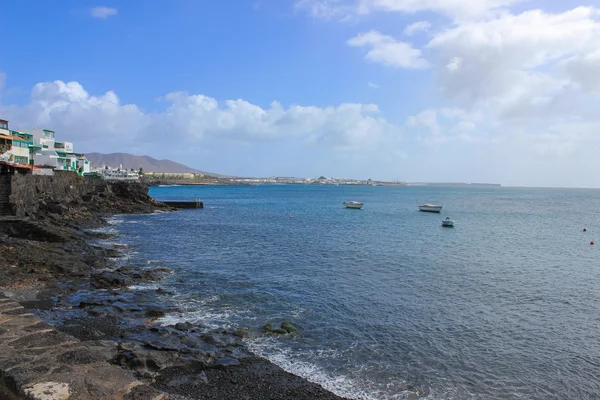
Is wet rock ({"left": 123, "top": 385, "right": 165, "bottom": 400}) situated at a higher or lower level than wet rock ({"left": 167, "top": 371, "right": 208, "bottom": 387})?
higher

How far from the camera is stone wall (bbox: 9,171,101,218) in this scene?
3816 centimetres

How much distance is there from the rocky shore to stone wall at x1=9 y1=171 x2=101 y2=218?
816 centimetres

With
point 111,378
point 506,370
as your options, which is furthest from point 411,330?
point 111,378

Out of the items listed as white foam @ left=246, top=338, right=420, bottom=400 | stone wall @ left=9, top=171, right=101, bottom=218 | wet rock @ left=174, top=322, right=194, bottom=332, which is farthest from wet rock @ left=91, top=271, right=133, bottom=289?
stone wall @ left=9, top=171, right=101, bottom=218

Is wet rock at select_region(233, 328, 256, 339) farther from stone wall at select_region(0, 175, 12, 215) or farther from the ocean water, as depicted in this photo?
stone wall at select_region(0, 175, 12, 215)

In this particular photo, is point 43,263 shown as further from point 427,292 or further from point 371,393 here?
point 427,292

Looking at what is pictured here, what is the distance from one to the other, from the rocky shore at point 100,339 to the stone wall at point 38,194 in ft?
26.8

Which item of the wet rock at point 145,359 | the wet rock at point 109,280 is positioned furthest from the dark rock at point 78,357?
the wet rock at point 109,280

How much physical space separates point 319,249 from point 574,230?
4293cm

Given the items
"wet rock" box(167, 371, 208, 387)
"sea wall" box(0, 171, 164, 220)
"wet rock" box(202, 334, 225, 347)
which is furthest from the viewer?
"sea wall" box(0, 171, 164, 220)

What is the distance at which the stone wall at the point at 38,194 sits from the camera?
38156 mm

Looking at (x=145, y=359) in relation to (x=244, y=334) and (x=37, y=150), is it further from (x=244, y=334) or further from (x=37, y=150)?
(x=37, y=150)

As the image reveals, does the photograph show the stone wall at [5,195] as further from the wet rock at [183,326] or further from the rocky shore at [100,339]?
the wet rock at [183,326]

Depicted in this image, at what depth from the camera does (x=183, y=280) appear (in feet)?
80.7
